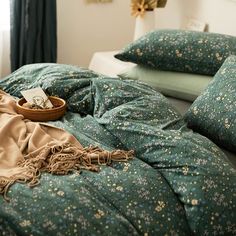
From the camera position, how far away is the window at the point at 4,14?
9.53ft

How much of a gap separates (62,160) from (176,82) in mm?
960

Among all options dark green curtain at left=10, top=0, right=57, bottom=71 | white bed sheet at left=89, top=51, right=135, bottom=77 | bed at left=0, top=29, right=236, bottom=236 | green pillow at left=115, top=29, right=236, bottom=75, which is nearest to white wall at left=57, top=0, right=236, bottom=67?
dark green curtain at left=10, top=0, right=57, bottom=71

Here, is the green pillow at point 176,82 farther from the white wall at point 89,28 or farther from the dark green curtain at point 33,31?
the white wall at point 89,28

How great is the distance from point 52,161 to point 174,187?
1.24 ft

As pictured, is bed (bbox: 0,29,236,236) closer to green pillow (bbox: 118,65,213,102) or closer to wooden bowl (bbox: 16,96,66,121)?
wooden bowl (bbox: 16,96,66,121)

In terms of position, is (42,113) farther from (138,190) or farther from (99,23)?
(99,23)

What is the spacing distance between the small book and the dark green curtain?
4.04 ft

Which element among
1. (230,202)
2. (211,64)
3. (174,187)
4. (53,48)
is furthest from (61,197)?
(53,48)

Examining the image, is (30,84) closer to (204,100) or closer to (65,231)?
(204,100)

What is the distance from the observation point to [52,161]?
1292mm

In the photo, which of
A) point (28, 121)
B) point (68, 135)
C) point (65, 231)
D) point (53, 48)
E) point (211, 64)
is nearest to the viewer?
point (65, 231)

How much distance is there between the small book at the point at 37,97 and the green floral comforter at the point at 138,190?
0.19 metres

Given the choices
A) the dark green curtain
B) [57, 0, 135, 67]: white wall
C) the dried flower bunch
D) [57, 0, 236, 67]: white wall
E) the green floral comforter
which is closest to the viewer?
the green floral comforter

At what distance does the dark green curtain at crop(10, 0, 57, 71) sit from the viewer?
2869 millimetres
